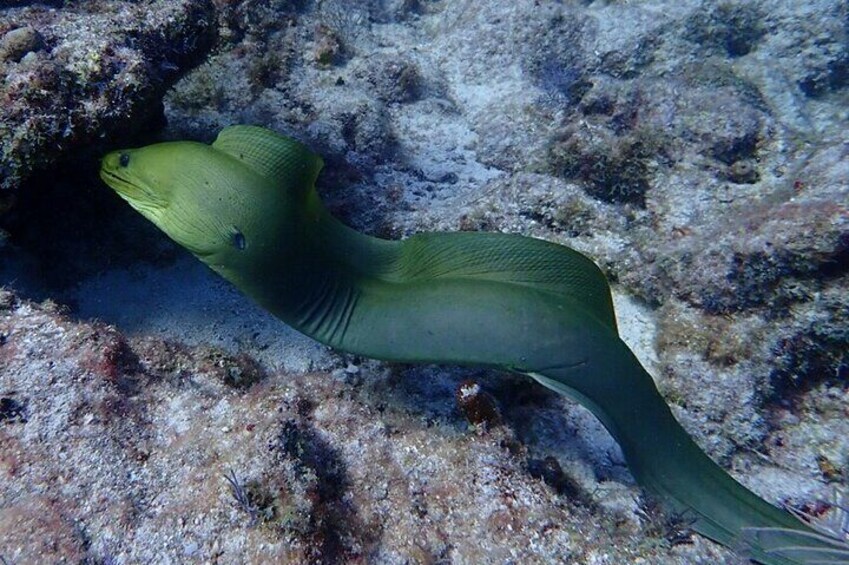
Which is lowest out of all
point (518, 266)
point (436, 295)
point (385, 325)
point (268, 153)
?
point (385, 325)

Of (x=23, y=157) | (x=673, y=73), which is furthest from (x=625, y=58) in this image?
(x=23, y=157)

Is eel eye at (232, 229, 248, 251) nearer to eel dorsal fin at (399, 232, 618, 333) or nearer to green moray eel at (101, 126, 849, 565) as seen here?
green moray eel at (101, 126, 849, 565)

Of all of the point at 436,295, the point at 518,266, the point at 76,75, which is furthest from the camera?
the point at 76,75

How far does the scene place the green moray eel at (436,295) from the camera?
2.63m

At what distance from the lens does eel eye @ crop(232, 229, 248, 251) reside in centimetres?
260

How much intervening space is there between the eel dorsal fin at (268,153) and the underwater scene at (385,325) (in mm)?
14

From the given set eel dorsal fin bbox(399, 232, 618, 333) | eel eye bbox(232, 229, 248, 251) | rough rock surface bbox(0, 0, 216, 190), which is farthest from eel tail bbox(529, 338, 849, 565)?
rough rock surface bbox(0, 0, 216, 190)

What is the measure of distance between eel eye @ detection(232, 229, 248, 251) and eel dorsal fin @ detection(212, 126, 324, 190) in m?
0.36

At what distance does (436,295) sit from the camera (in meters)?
2.89

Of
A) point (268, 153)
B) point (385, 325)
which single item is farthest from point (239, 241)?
point (385, 325)

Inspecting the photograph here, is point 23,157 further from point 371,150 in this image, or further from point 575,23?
point 575,23

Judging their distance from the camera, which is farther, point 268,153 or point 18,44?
point 18,44

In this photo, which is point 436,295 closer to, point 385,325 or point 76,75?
point 385,325

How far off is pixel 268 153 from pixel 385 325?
1.18 metres
